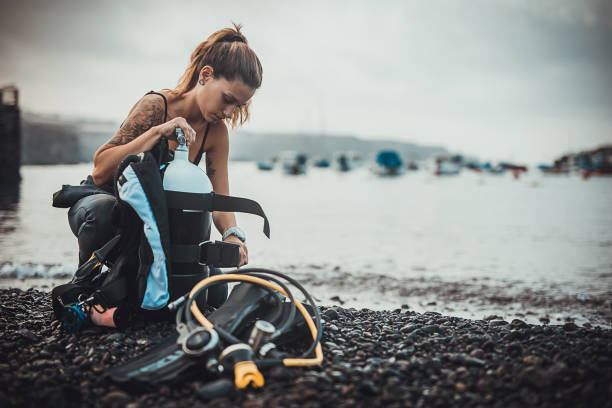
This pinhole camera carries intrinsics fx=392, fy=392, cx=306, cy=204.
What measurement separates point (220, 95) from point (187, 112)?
40 cm

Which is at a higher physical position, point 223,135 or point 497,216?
point 223,135

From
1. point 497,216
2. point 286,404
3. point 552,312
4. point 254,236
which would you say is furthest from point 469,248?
point 286,404

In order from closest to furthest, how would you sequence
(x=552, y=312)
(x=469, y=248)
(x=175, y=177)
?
(x=175, y=177) → (x=552, y=312) → (x=469, y=248)

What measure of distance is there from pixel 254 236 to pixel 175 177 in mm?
8754

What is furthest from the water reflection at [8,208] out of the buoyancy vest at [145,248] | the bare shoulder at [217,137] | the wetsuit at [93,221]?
the buoyancy vest at [145,248]

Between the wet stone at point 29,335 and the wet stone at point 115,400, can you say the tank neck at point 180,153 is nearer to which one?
the wet stone at point 115,400

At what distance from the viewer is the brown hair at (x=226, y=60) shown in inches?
119

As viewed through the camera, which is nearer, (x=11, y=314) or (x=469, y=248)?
(x=11, y=314)

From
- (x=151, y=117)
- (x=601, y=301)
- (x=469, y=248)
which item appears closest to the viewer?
(x=151, y=117)

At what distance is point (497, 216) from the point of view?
18.8 meters

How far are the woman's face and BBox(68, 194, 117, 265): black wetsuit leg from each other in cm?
102

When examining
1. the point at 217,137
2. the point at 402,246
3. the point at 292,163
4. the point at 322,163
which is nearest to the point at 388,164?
the point at 292,163

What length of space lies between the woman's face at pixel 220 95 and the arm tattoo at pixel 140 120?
13.1 inches

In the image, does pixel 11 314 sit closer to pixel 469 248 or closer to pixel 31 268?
pixel 31 268
